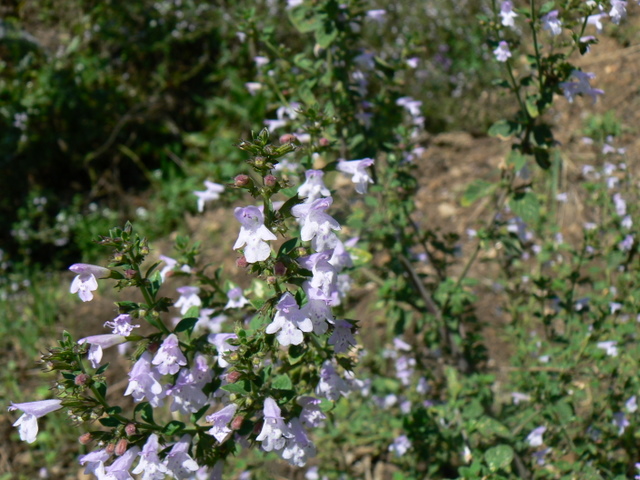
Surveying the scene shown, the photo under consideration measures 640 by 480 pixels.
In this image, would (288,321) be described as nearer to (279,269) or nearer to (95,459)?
(279,269)

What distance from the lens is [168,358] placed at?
1.48m

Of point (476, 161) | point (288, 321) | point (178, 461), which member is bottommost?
point (476, 161)

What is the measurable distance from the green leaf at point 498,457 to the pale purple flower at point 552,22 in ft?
4.38

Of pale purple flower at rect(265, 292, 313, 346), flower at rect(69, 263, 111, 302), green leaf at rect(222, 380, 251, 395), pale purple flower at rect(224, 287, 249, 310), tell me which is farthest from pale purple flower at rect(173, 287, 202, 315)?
pale purple flower at rect(265, 292, 313, 346)

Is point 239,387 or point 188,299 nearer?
point 239,387

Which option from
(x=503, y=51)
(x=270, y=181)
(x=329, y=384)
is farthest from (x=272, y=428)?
(x=503, y=51)

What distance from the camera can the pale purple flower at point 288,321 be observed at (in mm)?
1355

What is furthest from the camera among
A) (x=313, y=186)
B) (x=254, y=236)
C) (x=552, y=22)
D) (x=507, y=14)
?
(x=507, y=14)

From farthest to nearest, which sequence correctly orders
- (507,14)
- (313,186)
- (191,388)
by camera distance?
(507,14) → (313,186) → (191,388)

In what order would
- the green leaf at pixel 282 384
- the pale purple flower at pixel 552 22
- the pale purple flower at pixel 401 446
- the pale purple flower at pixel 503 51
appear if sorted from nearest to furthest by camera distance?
the green leaf at pixel 282 384 < the pale purple flower at pixel 552 22 < the pale purple flower at pixel 503 51 < the pale purple flower at pixel 401 446

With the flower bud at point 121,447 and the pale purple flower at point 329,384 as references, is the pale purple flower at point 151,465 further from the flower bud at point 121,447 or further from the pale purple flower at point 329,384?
the pale purple flower at point 329,384

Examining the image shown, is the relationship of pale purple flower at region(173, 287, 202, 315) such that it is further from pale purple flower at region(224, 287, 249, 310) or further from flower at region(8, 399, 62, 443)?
flower at region(8, 399, 62, 443)

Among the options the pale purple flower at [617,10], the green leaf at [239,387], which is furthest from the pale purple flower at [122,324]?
the pale purple flower at [617,10]

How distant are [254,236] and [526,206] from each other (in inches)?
48.5
